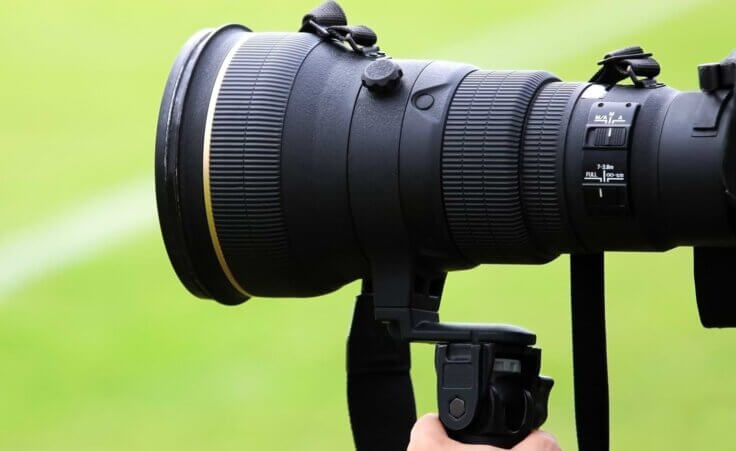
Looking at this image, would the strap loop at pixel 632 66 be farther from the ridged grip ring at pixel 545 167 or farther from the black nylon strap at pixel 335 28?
the black nylon strap at pixel 335 28

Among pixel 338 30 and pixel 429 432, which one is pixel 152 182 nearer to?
pixel 338 30

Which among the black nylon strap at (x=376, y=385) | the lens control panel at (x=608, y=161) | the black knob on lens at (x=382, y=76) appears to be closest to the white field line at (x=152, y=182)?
the black nylon strap at (x=376, y=385)

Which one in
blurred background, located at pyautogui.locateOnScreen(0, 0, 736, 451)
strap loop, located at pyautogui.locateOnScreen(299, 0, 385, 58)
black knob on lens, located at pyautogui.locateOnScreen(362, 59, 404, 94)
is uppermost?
strap loop, located at pyautogui.locateOnScreen(299, 0, 385, 58)

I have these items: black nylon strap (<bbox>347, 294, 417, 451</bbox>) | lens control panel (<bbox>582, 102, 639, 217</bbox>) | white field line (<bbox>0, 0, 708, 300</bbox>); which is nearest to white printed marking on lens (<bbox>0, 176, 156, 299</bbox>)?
white field line (<bbox>0, 0, 708, 300</bbox>)

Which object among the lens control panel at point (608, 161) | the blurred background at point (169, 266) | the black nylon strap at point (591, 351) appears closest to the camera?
the lens control panel at point (608, 161)

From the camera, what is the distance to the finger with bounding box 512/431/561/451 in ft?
4.25

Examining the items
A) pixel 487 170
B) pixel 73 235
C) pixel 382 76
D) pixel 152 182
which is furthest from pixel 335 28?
pixel 152 182

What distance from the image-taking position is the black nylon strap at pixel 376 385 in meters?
1.47

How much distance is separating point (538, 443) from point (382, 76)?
35 cm

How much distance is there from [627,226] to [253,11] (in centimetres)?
233

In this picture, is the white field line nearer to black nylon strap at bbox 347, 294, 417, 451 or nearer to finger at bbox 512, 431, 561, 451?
black nylon strap at bbox 347, 294, 417, 451

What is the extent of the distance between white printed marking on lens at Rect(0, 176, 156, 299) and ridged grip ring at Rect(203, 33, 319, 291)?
1.88 m

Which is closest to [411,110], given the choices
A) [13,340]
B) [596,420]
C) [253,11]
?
[596,420]

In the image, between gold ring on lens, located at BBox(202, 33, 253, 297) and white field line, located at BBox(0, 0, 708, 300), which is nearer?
gold ring on lens, located at BBox(202, 33, 253, 297)
